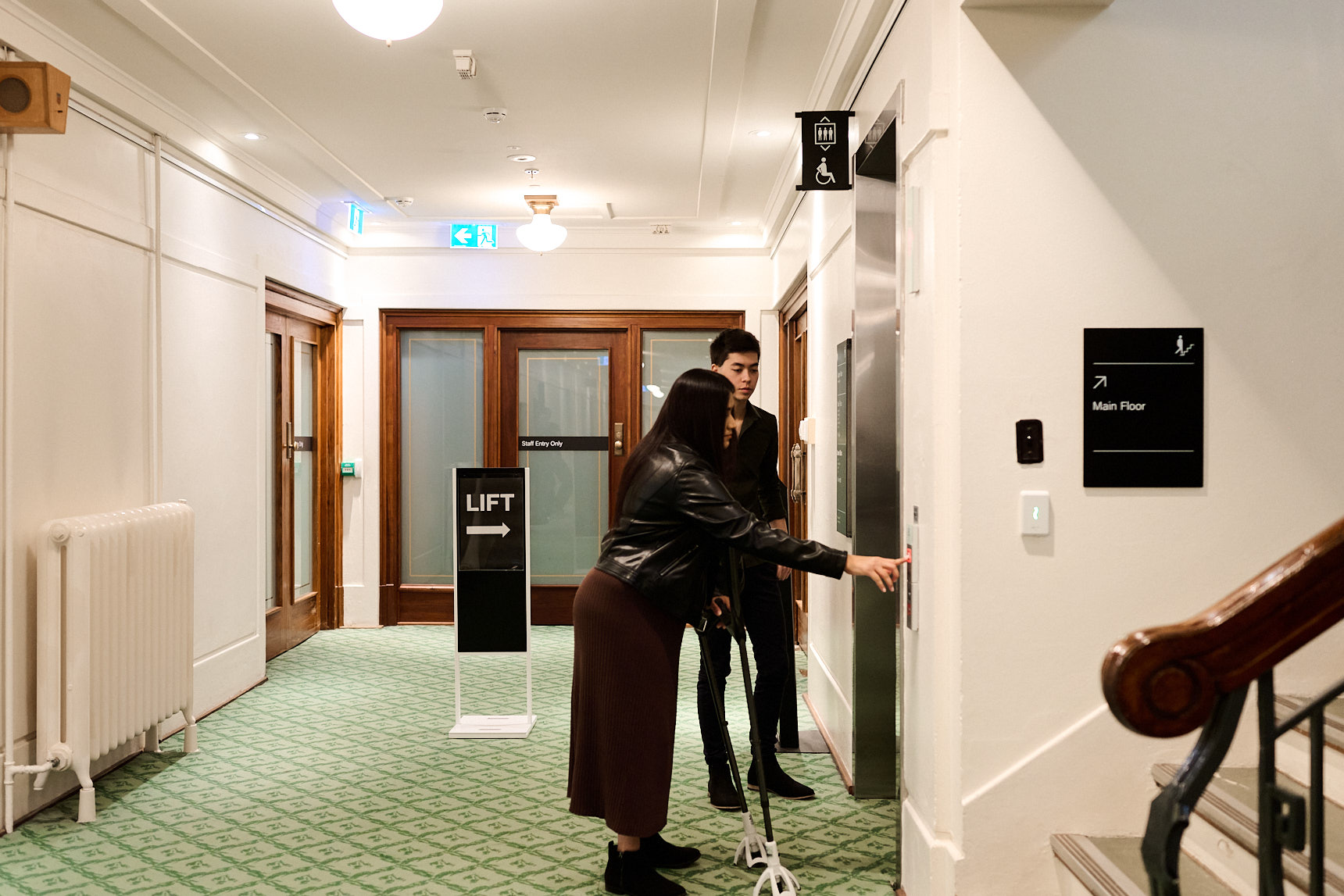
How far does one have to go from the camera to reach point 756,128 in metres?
5.05

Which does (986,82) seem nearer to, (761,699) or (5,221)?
(761,699)

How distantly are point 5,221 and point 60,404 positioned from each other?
0.74 metres

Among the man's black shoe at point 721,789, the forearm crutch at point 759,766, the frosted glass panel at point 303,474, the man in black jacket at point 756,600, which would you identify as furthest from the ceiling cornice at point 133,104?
the man's black shoe at point 721,789

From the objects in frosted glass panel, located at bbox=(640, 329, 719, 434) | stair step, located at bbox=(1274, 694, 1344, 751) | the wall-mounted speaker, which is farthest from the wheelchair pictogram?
frosted glass panel, located at bbox=(640, 329, 719, 434)

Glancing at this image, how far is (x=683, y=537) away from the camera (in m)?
2.83

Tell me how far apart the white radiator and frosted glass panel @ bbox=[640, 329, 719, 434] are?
4.07 m

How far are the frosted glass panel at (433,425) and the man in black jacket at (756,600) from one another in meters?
4.28

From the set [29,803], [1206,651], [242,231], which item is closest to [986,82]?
[1206,651]

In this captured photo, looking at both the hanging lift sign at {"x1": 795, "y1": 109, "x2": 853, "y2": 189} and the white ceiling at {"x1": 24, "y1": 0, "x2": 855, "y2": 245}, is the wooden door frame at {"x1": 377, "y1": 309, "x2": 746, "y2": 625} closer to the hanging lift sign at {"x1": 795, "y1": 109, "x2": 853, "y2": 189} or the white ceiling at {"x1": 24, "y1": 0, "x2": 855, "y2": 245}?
the white ceiling at {"x1": 24, "y1": 0, "x2": 855, "y2": 245}

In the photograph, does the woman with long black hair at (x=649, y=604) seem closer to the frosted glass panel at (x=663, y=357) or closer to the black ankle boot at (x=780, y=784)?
the black ankle boot at (x=780, y=784)

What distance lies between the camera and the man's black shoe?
3674 millimetres

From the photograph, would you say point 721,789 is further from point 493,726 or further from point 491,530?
point 491,530

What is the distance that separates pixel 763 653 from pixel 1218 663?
2.71m

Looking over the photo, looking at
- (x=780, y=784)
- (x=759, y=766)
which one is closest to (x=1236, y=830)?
(x=759, y=766)
